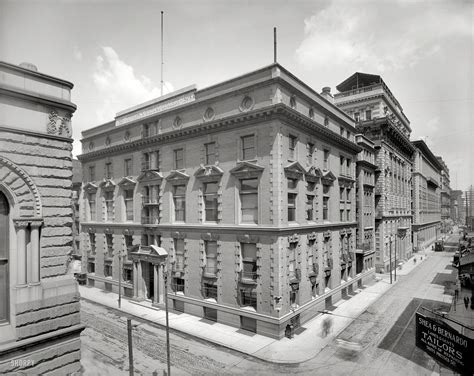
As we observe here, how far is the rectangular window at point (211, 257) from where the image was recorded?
2647 centimetres

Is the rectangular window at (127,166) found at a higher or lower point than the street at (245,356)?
higher

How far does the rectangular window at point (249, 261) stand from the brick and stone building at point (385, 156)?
26091 mm

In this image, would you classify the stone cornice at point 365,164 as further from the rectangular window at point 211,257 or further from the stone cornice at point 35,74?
the stone cornice at point 35,74

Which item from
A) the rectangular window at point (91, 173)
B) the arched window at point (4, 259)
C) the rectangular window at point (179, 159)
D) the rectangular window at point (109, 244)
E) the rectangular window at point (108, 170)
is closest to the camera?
the arched window at point (4, 259)

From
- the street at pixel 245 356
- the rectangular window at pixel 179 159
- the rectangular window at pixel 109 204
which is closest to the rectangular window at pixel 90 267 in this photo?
the rectangular window at pixel 109 204

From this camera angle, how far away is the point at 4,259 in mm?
10266

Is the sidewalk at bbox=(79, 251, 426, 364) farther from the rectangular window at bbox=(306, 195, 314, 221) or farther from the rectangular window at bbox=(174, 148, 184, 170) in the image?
the rectangular window at bbox=(174, 148, 184, 170)

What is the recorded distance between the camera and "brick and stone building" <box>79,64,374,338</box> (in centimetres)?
2323

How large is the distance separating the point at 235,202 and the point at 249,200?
1.21 meters

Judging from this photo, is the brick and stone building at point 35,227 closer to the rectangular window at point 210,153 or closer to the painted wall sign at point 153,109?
the rectangular window at point 210,153

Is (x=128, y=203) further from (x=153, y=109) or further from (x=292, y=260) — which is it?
(x=292, y=260)

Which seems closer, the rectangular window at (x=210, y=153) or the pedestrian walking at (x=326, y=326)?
the pedestrian walking at (x=326, y=326)

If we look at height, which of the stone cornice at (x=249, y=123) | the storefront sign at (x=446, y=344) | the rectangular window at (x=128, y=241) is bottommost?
the storefront sign at (x=446, y=344)

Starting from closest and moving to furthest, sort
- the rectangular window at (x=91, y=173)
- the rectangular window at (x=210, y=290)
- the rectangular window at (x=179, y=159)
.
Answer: the rectangular window at (x=210, y=290) < the rectangular window at (x=179, y=159) < the rectangular window at (x=91, y=173)
